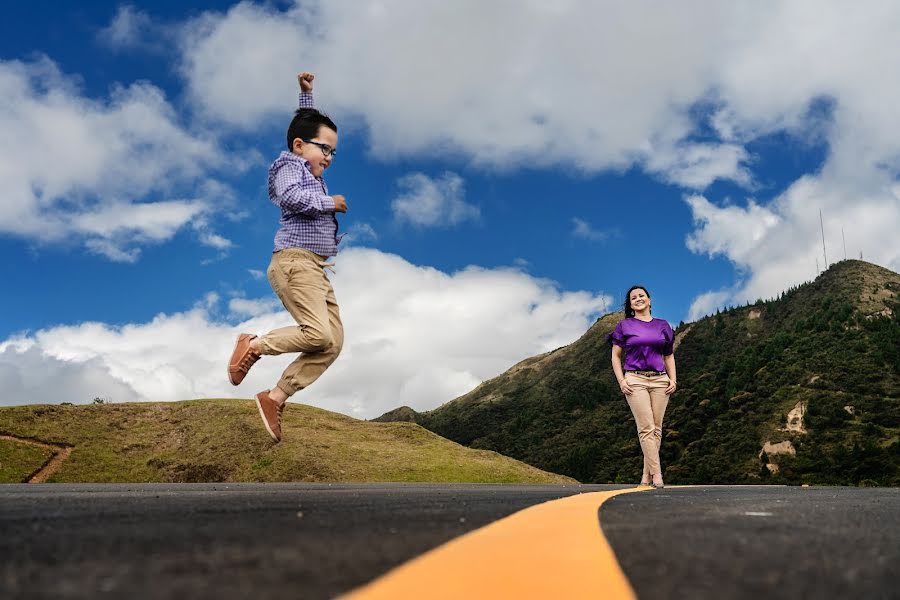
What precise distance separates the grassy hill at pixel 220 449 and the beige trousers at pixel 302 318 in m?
10.6

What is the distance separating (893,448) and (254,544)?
45.1m

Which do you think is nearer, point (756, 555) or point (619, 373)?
point (756, 555)

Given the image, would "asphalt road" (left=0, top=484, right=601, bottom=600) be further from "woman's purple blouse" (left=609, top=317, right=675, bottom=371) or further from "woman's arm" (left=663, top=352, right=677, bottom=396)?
"woman's arm" (left=663, top=352, right=677, bottom=396)

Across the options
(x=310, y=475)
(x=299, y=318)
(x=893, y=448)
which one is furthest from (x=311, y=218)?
(x=893, y=448)

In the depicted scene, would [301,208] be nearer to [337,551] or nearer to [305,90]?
[305,90]

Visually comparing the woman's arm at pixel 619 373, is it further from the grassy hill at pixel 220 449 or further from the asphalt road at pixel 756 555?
the grassy hill at pixel 220 449

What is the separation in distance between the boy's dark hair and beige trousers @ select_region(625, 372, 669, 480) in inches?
157

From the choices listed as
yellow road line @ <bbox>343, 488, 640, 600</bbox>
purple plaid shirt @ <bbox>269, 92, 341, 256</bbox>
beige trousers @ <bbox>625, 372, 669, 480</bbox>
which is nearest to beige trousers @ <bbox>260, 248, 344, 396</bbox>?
purple plaid shirt @ <bbox>269, 92, 341, 256</bbox>

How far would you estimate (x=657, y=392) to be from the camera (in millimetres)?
7285

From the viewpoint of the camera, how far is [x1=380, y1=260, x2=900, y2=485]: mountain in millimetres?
42812

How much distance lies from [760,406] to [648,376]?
50621 millimetres

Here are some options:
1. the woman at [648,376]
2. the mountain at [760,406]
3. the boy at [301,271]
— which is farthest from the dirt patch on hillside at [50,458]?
the mountain at [760,406]

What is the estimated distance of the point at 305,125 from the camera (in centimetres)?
575

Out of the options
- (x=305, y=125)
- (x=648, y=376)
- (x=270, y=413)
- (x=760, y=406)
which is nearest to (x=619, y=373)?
(x=648, y=376)
